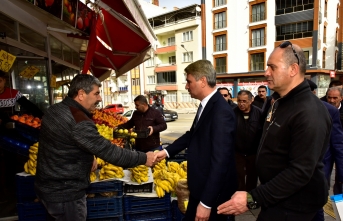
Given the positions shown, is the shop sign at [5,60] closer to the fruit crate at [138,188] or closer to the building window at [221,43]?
the fruit crate at [138,188]

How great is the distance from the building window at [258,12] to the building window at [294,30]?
A: 7.89 ft

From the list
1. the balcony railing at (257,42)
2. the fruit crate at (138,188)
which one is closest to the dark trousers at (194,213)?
the fruit crate at (138,188)

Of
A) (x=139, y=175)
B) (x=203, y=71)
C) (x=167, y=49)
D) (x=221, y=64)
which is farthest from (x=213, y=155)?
(x=167, y=49)

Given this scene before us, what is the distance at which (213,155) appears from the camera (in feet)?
6.18

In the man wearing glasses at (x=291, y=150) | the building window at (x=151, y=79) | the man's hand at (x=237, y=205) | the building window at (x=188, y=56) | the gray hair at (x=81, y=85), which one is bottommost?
the man's hand at (x=237, y=205)

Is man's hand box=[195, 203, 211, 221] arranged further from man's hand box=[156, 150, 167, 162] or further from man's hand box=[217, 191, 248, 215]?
man's hand box=[156, 150, 167, 162]

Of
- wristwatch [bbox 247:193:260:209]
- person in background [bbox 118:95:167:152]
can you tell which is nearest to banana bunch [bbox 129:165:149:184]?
wristwatch [bbox 247:193:260:209]

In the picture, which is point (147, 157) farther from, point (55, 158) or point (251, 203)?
point (251, 203)

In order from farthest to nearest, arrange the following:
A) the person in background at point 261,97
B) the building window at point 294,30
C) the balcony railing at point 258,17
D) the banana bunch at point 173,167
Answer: the balcony railing at point 258,17 → the building window at point 294,30 → the person in background at point 261,97 → the banana bunch at point 173,167

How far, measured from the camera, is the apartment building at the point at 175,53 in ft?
104

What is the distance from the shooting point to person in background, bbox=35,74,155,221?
1972 mm

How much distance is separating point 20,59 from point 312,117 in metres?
5.52

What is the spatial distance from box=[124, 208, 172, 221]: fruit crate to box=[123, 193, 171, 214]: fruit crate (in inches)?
2.4

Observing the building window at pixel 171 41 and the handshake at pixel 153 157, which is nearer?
the handshake at pixel 153 157
